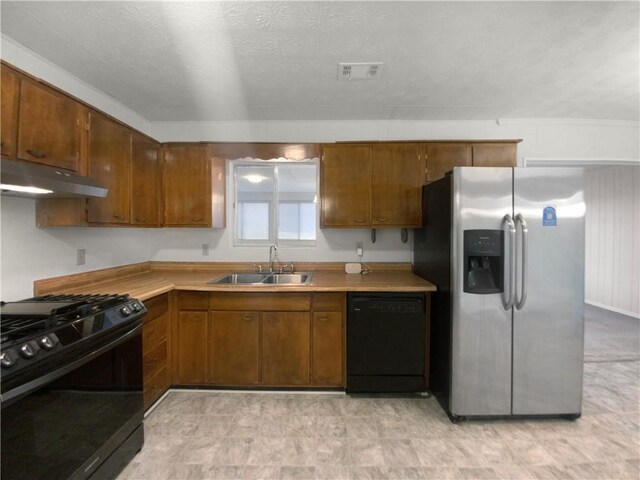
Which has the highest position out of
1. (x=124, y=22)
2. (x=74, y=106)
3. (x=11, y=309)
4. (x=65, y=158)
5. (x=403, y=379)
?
(x=124, y=22)

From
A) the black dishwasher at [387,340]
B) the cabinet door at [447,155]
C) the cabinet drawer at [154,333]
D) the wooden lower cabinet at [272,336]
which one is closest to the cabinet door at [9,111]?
the cabinet drawer at [154,333]

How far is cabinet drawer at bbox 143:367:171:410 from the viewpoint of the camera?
7.14 feet

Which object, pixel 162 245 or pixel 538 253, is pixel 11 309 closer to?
pixel 162 245

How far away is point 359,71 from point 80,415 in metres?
2.66

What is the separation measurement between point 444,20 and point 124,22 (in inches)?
71.6

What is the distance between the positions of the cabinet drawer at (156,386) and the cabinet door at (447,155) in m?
2.88

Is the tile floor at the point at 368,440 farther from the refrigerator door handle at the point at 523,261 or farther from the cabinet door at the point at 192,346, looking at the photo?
the refrigerator door handle at the point at 523,261

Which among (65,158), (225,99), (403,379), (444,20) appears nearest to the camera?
(444,20)

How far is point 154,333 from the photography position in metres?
2.27

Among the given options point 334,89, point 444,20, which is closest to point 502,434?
point 444,20

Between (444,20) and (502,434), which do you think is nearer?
(444,20)

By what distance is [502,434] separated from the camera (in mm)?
2025

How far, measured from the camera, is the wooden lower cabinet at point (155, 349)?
2166mm

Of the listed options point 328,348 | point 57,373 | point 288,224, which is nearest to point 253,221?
point 288,224
